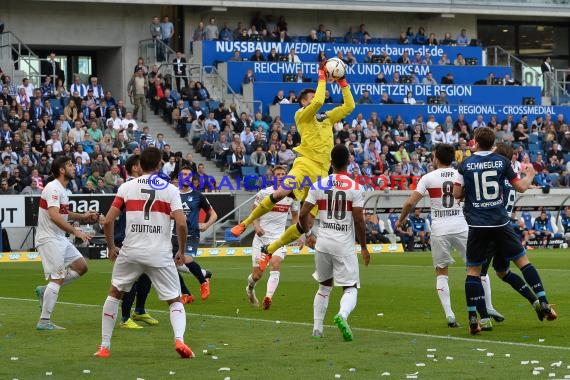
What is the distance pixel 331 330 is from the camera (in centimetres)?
1450

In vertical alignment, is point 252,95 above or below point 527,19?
below

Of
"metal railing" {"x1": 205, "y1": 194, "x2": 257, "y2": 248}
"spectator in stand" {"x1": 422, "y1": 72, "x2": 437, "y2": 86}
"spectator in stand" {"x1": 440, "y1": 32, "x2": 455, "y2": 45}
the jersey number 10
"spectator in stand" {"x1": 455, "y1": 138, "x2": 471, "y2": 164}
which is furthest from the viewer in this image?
"spectator in stand" {"x1": 440, "y1": 32, "x2": 455, "y2": 45}

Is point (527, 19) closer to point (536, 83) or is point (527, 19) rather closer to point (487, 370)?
point (536, 83)

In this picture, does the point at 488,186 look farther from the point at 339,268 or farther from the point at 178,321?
the point at 178,321

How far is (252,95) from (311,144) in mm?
29414

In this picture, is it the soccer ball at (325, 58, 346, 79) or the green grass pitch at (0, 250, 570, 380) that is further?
the soccer ball at (325, 58, 346, 79)

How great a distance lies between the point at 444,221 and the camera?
1512 cm

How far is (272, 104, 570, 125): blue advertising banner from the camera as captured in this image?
44.9 m

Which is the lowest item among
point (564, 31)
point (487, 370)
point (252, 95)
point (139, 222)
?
point (487, 370)

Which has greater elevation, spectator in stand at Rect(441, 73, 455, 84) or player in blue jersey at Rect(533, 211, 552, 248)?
spectator in stand at Rect(441, 73, 455, 84)

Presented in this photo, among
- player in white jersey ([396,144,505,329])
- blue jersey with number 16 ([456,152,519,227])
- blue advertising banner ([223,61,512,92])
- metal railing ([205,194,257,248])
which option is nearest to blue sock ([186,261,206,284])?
player in white jersey ([396,144,505,329])

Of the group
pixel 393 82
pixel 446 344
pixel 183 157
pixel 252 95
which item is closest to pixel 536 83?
pixel 393 82

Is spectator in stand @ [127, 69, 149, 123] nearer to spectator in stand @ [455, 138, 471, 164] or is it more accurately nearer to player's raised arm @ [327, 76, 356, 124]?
spectator in stand @ [455, 138, 471, 164]

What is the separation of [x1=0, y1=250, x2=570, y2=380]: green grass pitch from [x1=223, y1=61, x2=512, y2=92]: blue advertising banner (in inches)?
1038
